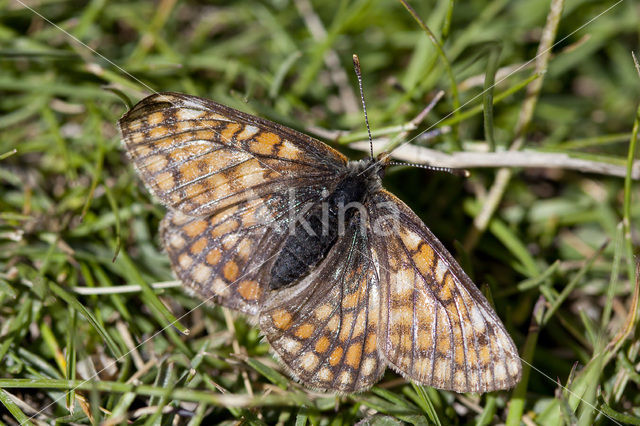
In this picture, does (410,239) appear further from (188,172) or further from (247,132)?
(188,172)

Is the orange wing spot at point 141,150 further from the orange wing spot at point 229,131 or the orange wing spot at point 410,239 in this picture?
the orange wing spot at point 410,239

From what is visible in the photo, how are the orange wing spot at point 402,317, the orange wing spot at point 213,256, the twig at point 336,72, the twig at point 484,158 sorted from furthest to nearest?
the twig at point 336,72 < the twig at point 484,158 < the orange wing spot at point 213,256 < the orange wing spot at point 402,317

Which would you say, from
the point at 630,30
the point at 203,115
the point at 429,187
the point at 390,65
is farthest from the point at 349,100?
the point at 630,30

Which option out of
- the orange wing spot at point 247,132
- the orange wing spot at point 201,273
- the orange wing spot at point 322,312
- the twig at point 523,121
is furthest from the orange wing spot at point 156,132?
the twig at point 523,121

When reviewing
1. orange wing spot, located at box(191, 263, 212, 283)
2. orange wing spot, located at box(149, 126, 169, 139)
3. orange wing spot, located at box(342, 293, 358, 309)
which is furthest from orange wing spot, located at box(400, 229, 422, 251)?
orange wing spot, located at box(149, 126, 169, 139)

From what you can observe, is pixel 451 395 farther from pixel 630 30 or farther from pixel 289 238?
pixel 630 30

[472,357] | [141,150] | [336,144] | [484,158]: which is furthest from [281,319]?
[484,158]
